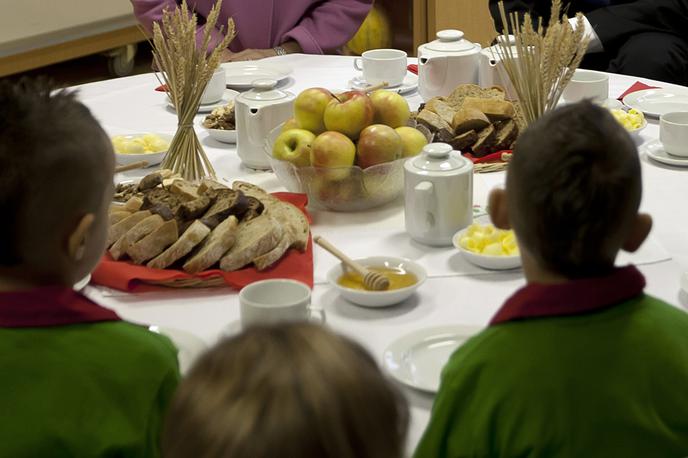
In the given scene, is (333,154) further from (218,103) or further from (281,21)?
(281,21)

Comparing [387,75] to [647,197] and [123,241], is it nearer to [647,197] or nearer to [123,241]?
[647,197]

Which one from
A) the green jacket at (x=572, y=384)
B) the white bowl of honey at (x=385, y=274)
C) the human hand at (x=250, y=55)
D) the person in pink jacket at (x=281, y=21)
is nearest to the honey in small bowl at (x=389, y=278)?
the white bowl of honey at (x=385, y=274)

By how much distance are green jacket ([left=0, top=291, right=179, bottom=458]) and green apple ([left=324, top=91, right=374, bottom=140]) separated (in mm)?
864

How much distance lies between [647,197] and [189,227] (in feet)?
2.80

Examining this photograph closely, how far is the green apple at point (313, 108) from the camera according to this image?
1998 mm

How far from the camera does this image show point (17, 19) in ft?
16.2

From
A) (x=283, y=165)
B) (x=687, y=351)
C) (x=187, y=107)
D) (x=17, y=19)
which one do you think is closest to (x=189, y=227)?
(x=283, y=165)

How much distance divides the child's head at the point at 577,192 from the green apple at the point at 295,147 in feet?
2.80

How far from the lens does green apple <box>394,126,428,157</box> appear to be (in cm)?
196

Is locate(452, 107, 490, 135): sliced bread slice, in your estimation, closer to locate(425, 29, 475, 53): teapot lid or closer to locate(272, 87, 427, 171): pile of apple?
locate(272, 87, 427, 171): pile of apple

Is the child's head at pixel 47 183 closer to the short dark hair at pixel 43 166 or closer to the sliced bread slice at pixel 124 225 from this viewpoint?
the short dark hair at pixel 43 166

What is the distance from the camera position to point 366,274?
160 centimetres

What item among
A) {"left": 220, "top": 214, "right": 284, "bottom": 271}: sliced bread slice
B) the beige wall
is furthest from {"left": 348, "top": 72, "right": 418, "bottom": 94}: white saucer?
the beige wall

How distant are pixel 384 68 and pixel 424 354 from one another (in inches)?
54.7
